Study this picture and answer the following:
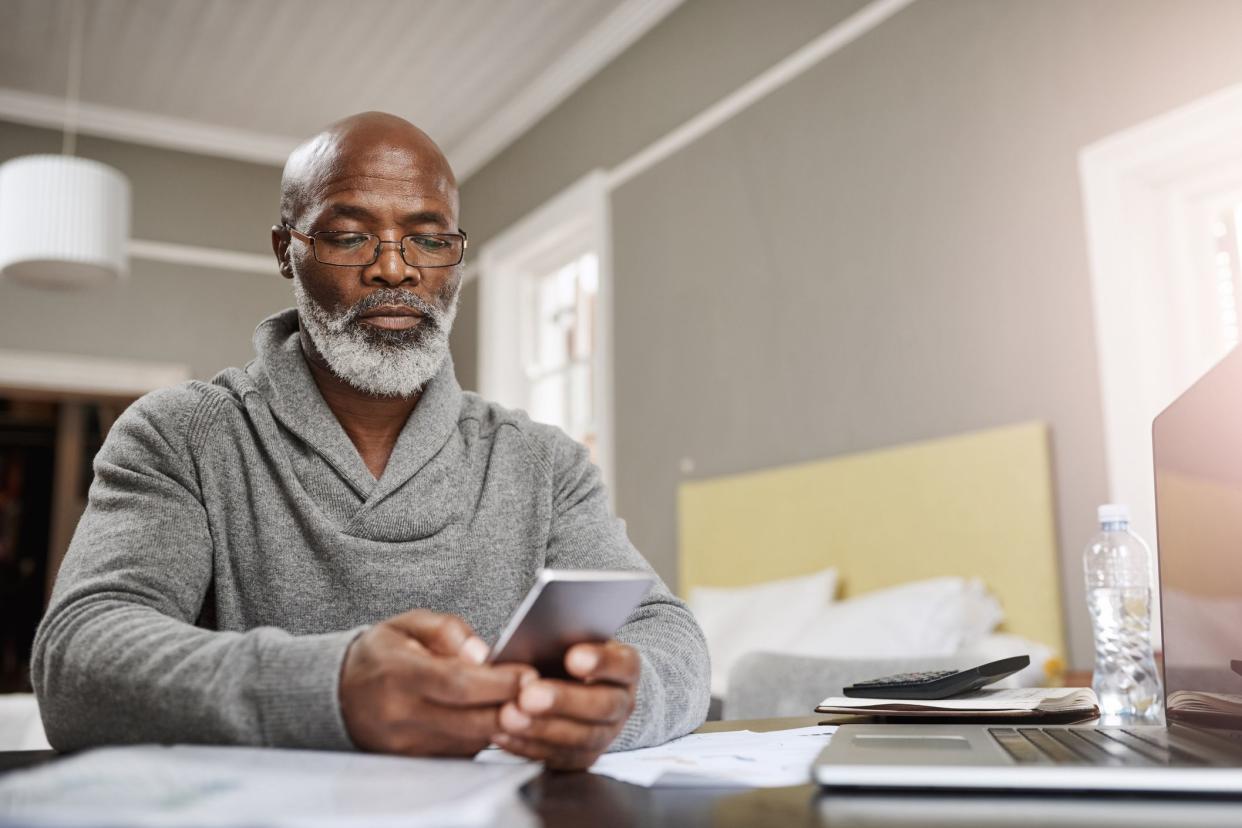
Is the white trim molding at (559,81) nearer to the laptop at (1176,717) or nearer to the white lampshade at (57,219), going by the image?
the white lampshade at (57,219)

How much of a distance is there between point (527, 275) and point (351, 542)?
4.13m

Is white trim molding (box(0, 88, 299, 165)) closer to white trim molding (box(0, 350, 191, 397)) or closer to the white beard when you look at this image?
white trim molding (box(0, 350, 191, 397))

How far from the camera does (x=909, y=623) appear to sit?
228 cm

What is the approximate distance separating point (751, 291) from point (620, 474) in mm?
968

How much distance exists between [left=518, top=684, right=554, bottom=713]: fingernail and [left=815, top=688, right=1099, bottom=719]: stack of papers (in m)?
0.42

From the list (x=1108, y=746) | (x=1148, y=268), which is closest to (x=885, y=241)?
(x=1148, y=268)

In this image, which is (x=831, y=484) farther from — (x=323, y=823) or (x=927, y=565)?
(x=323, y=823)

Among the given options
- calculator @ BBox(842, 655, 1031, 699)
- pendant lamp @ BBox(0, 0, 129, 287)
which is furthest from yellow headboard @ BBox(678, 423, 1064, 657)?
pendant lamp @ BBox(0, 0, 129, 287)

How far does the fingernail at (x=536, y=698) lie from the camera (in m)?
0.64

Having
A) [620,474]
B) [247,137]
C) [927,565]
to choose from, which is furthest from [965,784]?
[247,137]

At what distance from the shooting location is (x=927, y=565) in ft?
8.69

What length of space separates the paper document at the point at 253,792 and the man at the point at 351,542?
0.07m

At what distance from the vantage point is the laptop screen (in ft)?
2.43

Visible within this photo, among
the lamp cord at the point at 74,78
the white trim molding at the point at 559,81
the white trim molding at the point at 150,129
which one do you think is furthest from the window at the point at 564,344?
the lamp cord at the point at 74,78
